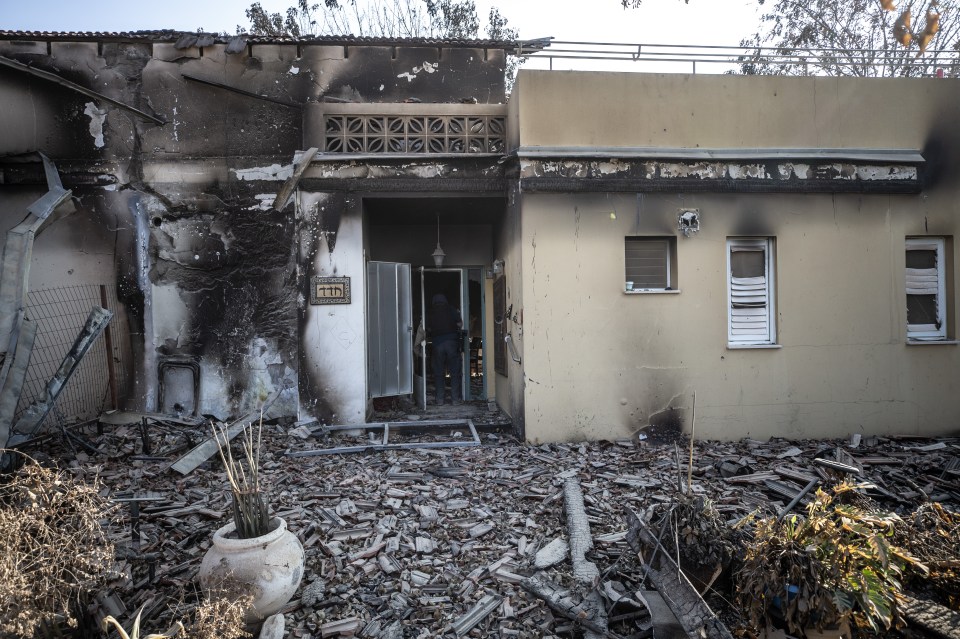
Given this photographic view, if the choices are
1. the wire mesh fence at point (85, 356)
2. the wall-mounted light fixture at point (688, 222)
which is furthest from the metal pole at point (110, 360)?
the wall-mounted light fixture at point (688, 222)

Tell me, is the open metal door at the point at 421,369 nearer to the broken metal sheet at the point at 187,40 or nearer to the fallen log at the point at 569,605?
the broken metal sheet at the point at 187,40

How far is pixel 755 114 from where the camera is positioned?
328 inches

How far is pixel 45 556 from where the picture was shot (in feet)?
10.5

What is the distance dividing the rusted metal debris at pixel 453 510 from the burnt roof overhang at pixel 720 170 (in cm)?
387

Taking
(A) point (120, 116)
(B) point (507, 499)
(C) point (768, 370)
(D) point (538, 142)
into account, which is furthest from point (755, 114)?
(A) point (120, 116)

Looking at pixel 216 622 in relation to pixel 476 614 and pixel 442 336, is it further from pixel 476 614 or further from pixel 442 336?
pixel 442 336

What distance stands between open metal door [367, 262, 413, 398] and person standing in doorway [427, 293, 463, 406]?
682 mm

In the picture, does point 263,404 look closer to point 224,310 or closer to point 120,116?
point 224,310

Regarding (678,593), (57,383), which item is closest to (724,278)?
(678,593)

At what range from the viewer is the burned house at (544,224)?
26.6ft

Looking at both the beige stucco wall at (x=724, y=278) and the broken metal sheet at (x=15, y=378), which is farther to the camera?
the beige stucco wall at (x=724, y=278)

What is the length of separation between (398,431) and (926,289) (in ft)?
28.9

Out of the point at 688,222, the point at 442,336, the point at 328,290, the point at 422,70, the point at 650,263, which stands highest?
the point at 422,70

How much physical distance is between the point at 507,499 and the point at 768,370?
4.86 meters
